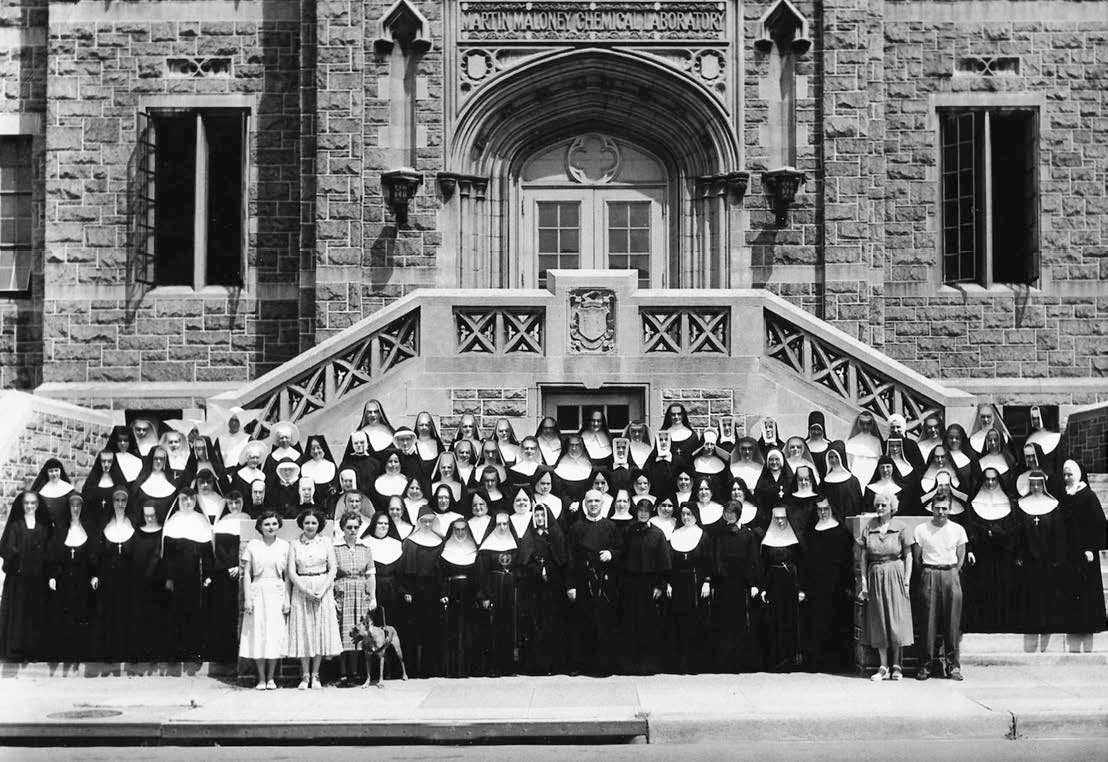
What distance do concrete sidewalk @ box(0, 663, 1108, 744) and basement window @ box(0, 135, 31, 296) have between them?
10907 millimetres

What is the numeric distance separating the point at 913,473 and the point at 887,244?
7679 mm

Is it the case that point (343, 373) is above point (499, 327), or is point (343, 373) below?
below

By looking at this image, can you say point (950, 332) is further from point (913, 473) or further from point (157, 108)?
point (157, 108)

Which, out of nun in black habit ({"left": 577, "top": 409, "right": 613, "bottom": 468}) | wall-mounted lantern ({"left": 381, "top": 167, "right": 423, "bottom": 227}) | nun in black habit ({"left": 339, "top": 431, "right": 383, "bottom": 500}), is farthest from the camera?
wall-mounted lantern ({"left": 381, "top": 167, "right": 423, "bottom": 227})

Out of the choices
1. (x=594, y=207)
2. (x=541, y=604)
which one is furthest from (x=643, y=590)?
(x=594, y=207)

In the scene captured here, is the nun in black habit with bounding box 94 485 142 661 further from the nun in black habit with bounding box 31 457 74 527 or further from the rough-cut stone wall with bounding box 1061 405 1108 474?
the rough-cut stone wall with bounding box 1061 405 1108 474

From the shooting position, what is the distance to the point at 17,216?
23719 mm

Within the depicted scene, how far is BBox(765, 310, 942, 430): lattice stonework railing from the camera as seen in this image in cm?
1805

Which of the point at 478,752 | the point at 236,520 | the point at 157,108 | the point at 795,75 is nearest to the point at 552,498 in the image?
the point at 236,520

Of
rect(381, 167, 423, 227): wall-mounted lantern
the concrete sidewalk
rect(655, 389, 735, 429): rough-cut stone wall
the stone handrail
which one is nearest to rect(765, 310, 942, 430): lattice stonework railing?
the stone handrail

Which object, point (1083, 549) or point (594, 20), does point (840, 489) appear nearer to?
point (1083, 549)

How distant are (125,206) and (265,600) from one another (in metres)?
10.4

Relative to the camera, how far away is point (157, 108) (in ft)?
74.9

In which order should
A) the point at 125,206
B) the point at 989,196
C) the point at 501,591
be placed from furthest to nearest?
the point at 125,206, the point at 989,196, the point at 501,591
